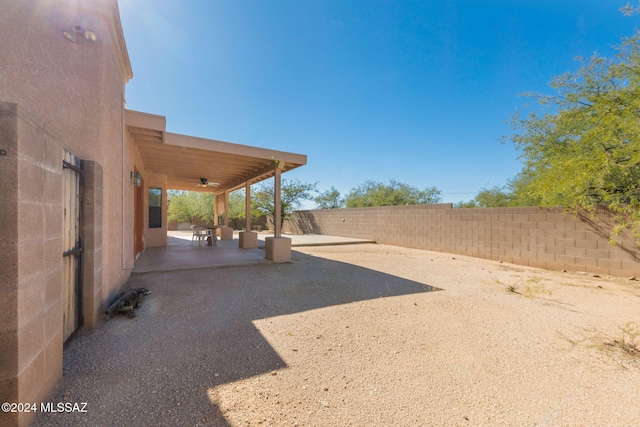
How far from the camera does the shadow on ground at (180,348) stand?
1570 mm

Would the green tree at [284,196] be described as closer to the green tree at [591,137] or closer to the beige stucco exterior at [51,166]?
the beige stucco exterior at [51,166]

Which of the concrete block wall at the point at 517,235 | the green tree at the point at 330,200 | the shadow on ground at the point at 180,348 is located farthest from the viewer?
the green tree at the point at 330,200

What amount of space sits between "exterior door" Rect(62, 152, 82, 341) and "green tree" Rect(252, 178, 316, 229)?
1609cm

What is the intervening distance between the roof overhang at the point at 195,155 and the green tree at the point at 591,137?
5.94m

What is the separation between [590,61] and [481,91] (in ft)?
16.9

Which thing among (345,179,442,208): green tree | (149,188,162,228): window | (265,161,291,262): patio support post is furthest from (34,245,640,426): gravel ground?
(345,179,442,208): green tree

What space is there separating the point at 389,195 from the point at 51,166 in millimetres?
25675

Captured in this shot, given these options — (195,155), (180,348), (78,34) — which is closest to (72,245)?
(180,348)

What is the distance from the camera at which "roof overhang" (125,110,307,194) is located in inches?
186

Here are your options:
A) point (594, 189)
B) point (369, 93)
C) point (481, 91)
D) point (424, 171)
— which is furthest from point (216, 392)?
point (424, 171)

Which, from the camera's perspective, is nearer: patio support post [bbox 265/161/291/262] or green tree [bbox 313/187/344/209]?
patio support post [bbox 265/161/291/262]

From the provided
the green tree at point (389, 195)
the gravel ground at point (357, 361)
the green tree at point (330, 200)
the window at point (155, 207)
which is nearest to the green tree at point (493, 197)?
the green tree at point (389, 195)

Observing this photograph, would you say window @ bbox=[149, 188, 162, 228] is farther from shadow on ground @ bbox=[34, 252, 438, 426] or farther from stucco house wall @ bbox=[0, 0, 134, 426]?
stucco house wall @ bbox=[0, 0, 134, 426]

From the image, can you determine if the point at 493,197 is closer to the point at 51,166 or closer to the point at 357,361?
the point at 357,361
